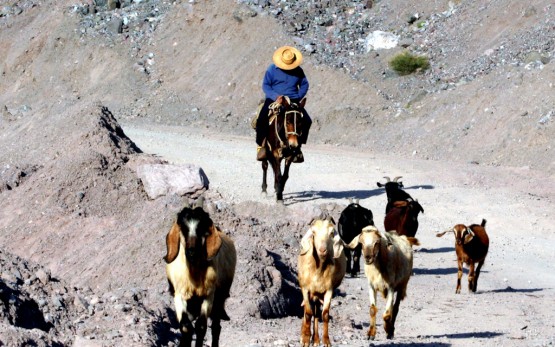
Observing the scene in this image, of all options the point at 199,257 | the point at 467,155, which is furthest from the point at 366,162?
the point at 199,257

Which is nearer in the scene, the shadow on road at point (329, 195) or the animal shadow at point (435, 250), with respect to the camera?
the animal shadow at point (435, 250)

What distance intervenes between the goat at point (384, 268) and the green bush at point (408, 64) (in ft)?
102

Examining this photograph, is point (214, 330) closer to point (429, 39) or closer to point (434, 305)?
point (434, 305)

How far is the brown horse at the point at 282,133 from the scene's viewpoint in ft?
70.6

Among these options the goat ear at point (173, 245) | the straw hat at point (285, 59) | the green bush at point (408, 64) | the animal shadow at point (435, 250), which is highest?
the green bush at point (408, 64)

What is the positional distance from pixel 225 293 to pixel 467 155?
23.2 metres

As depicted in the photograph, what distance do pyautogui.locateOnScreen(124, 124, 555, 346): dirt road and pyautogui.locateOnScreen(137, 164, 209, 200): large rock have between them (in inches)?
42.8

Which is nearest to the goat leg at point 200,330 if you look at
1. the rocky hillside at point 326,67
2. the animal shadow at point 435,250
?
the animal shadow at point 435,250

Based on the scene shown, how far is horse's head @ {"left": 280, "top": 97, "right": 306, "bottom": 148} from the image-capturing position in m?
21.5

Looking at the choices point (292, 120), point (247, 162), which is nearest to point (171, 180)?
point (292, 120)

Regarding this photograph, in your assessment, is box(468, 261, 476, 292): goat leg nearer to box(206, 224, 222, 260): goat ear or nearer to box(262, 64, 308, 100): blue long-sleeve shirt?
box(262, 64, 308, 100): blue long-sleeve shirt

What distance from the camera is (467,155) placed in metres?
33.7

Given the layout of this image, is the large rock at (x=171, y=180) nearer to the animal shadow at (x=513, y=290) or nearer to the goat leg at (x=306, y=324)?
the animal shadow at (x=513, y=290)

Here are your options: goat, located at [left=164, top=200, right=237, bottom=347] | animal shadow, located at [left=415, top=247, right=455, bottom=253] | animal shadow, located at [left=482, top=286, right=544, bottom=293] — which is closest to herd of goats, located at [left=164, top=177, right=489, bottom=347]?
goat, located at [left=164, top=200, right=237, bottom=347]
